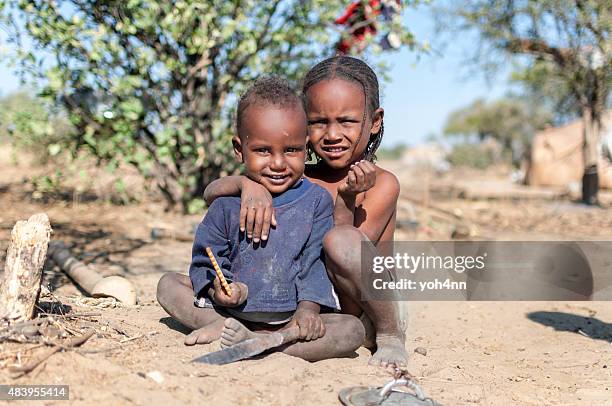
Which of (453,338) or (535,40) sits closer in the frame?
(453,338)

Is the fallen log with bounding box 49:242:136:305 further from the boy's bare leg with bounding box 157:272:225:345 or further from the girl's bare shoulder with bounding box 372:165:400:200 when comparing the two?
the girl's bare shoulder with bounding box 372:165:400:200

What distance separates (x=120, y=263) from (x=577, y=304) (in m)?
3.38

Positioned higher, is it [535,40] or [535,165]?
[535,40]

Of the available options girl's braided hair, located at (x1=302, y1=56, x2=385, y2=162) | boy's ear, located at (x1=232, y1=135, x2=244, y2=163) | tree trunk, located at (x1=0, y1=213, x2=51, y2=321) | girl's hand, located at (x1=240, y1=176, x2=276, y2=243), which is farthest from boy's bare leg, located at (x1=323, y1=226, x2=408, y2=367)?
tree trunk, located at (x1=0, y1=213, x2=51, y2=321)

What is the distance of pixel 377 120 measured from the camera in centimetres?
320

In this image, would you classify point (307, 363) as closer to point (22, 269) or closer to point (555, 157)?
point (22, 269)

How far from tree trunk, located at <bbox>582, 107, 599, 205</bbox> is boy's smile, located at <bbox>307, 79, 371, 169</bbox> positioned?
9.14m

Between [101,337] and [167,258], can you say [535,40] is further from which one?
[101,337]

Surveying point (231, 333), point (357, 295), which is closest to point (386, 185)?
point (357, 295)

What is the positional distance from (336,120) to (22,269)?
57.6 inches

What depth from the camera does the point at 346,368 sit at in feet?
8.91

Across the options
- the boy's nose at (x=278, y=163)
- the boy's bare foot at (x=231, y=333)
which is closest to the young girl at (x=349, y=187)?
the boy's nose at (x=278, y=163)

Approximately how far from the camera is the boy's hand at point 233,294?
261cm

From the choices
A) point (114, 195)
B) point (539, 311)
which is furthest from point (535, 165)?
point (539, 311)
